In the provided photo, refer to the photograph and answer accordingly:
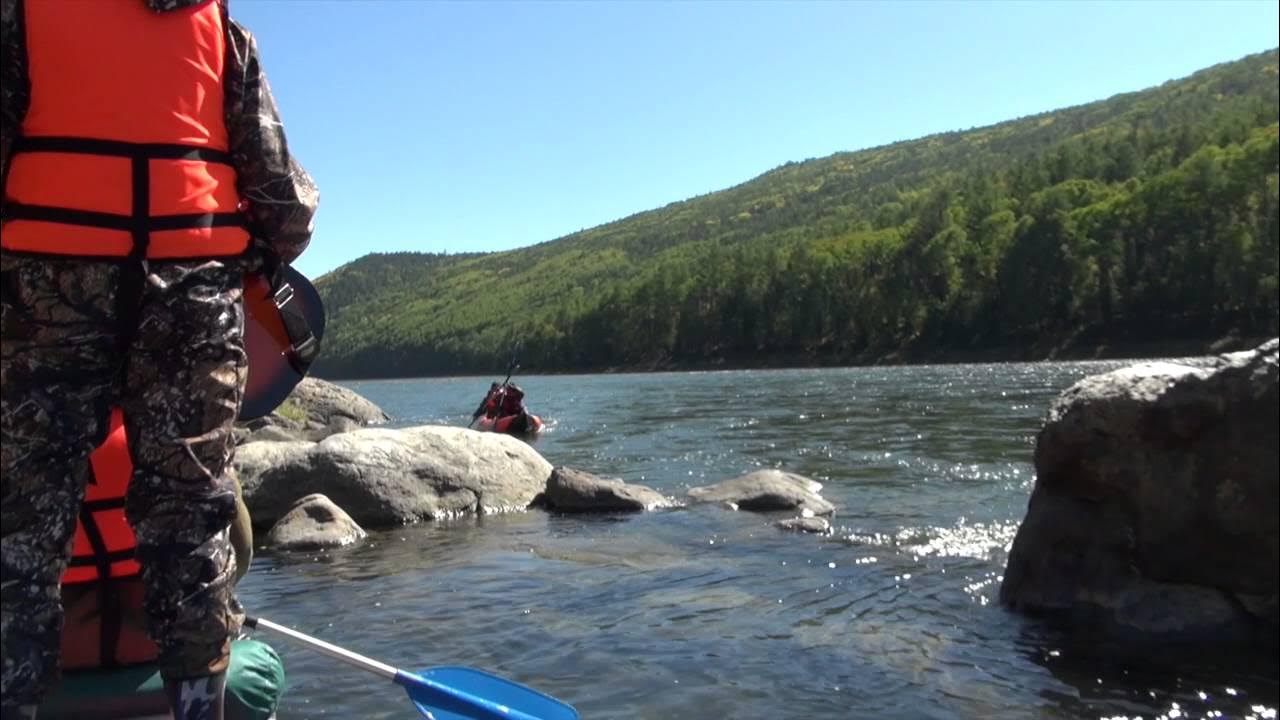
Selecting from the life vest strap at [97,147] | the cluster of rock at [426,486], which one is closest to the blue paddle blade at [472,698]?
the life vest strap at [97,147]

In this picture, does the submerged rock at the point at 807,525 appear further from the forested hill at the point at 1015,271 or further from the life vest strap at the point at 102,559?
the forested hill at the point at 1015,271

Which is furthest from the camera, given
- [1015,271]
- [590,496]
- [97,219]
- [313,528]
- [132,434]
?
[1015,271]

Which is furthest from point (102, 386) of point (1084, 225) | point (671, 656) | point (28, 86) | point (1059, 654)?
point (1084, 225)

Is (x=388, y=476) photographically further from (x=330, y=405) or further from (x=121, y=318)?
(x=330, y=405)

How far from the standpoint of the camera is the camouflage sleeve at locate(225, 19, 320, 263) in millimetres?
2941

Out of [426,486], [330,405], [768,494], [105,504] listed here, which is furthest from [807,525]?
[330,405]

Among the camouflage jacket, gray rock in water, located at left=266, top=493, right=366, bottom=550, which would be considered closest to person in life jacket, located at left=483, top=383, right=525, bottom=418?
gray rock in water, located at left=266, top=493, right=366, bottom=550

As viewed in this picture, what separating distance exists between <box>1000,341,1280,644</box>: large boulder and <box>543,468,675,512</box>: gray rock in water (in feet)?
19.0

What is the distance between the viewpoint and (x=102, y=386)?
261 cm

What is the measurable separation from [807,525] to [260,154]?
26.5 feet

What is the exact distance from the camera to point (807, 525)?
10219mm

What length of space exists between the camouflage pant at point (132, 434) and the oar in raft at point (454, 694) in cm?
65

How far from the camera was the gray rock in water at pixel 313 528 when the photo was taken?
32.3 feet

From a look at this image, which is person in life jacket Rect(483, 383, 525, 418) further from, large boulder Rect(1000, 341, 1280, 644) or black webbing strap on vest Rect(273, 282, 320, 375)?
black webbing strap on vest Rect(273, 282, 320, 375)
